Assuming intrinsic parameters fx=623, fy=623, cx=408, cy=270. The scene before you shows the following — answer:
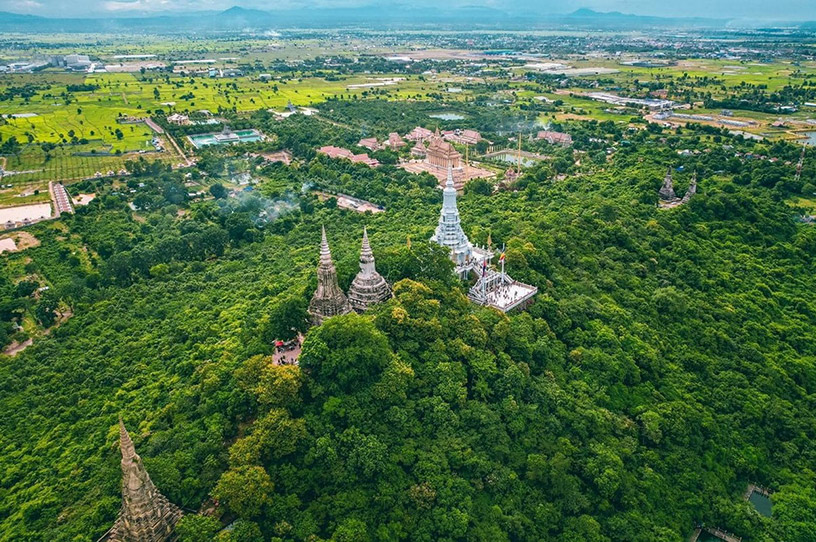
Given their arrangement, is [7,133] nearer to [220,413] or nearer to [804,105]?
[220,413]

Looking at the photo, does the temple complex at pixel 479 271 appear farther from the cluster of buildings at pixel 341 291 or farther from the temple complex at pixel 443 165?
the temple complex at pixel 443 165

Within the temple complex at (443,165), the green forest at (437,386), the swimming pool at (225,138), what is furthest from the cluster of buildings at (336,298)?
the swimming pool at (225,138)

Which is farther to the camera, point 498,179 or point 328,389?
point 498,179

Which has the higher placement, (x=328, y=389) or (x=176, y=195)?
(x=328, y=389)

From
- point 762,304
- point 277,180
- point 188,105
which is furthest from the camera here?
point 188,105

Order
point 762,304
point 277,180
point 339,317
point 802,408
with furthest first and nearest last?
1. point 277,180
2. point 762,304
3. point 802,408
4. point 339,317

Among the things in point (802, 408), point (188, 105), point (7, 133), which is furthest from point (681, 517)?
point (188, 105)

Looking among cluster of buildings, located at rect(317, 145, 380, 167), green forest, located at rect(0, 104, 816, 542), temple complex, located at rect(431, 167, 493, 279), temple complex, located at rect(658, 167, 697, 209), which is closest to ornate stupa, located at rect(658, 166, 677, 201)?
temple complex, located at rect(658, 167, 697, 209)
